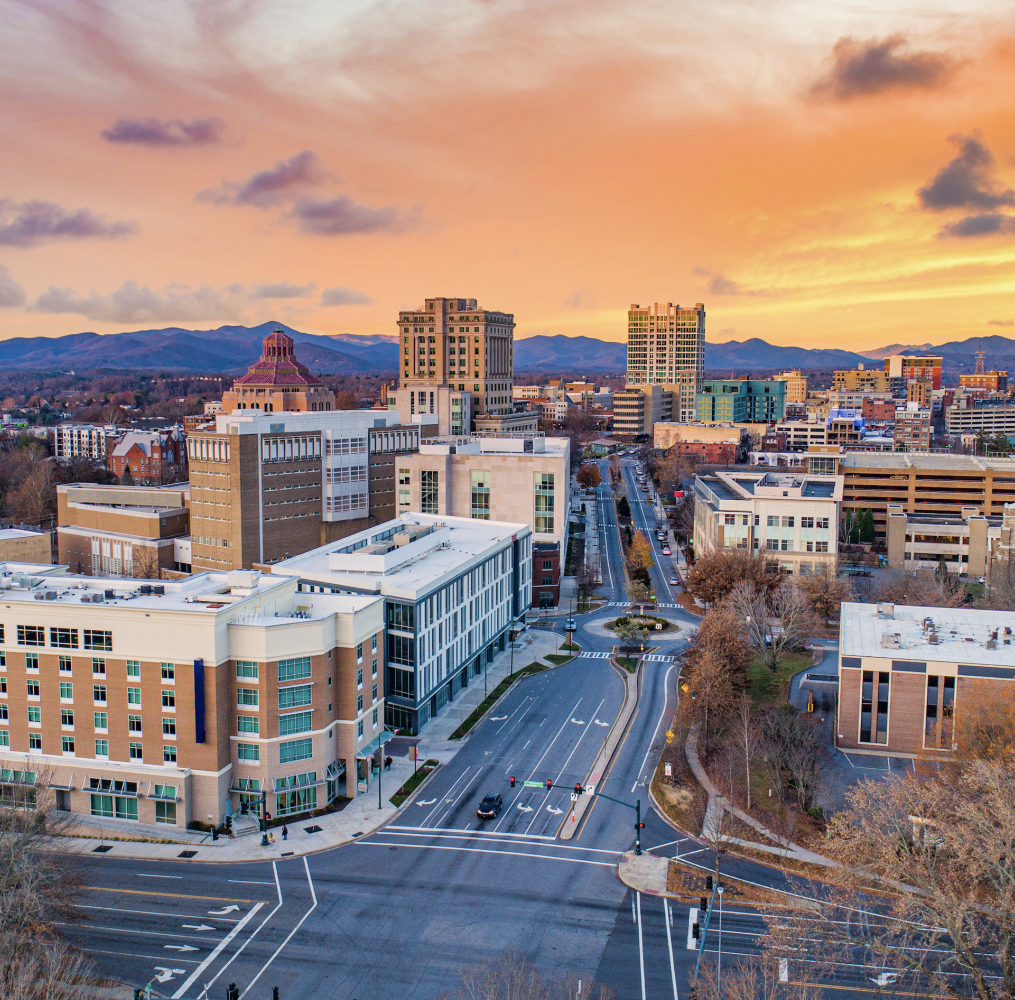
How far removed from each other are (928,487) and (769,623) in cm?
6374

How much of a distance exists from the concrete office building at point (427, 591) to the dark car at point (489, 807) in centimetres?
1320

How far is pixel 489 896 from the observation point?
48312mm

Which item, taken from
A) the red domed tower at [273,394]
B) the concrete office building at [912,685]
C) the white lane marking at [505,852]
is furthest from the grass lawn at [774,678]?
the red domed tower at [273,394]

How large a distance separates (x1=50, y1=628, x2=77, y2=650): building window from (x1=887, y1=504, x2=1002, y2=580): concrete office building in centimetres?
10131

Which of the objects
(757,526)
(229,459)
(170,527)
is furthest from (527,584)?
(170,527)

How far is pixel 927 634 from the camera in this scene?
221ft

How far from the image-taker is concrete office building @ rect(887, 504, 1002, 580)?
123 metres

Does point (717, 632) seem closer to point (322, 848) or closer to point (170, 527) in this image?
point (322, 848)

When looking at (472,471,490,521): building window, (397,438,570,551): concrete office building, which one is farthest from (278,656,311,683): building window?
Answer: (472,471,490,521): building window

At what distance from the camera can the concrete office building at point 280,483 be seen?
111 m

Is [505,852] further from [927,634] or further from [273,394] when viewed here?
[273,394]

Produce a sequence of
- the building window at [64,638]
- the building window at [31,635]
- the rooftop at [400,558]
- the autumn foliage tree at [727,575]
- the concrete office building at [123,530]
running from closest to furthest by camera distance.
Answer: the building window at [64,638] → the building window at [31,635] → the rooftop at [400,558] → the autumn foliage tree at [727,575] → the concrete office building at [123,530]

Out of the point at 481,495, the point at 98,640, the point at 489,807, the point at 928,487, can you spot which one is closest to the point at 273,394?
the point at 481,495

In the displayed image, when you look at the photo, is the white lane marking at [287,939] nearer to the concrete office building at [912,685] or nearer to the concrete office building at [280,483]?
the concrete office building at [912,685]
